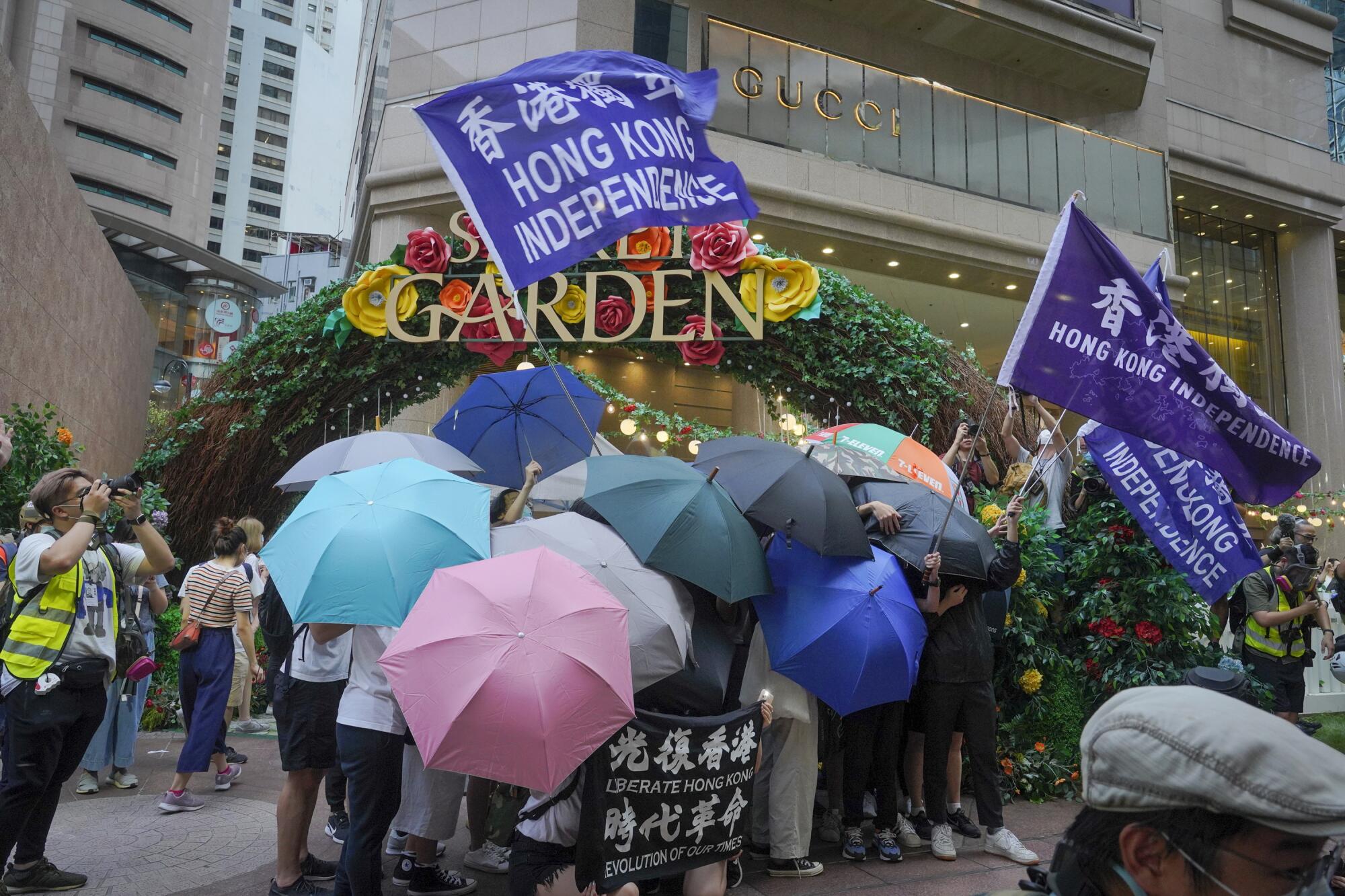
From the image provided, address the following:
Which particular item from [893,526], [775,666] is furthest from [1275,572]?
[775,666]

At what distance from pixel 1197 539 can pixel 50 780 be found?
655 cm

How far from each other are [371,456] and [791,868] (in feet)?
11.6

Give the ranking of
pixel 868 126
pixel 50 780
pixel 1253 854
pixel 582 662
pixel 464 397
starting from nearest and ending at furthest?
pixel 1253 854 → pixel 582 662 → pixel 50 780 → pixel 464 397 → pixel 868 126

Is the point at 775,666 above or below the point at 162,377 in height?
below

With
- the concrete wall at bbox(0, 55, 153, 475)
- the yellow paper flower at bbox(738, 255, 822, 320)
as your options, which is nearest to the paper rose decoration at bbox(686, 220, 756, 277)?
the yellow paper flower at bbox(738, 255, 822, 320)

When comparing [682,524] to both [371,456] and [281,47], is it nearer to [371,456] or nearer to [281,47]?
[371,456]

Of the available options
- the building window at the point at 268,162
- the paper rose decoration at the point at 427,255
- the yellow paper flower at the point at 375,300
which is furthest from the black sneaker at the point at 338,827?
the building window at the point at 268,162

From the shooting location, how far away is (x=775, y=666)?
187 inches

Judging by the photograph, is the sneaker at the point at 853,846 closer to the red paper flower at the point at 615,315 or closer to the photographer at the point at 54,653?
the photographer at the point at 54,653

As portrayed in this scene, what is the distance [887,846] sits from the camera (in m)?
5.34

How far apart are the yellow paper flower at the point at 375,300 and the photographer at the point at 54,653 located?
17.8ft

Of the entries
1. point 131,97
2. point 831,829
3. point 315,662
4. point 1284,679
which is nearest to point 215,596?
point 315,662

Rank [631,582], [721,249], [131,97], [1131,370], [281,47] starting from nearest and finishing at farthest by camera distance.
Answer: [631,582], [1131,370], [721,249], [131,97], [281,47]

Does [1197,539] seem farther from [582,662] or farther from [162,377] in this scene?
[162,377]
